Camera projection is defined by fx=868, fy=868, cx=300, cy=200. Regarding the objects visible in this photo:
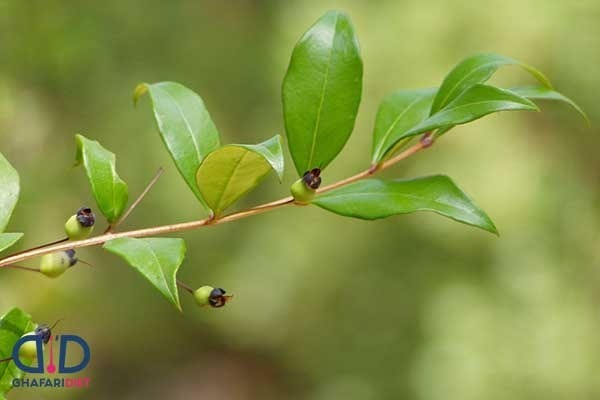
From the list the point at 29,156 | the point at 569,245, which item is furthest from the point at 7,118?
the point at 569,245

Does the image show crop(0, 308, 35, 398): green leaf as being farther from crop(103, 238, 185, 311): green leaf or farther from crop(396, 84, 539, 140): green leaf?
crop(396, 84, 539, 140): green leaf

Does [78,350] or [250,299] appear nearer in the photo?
[78,350]

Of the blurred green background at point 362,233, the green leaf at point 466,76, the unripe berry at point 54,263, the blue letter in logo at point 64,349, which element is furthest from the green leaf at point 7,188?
the blurred green background at point 362,233

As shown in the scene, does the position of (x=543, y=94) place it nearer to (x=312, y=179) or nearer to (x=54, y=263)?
(x=312, y=179)

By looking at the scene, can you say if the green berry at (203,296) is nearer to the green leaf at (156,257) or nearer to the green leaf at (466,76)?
the green leaf at (156,257)

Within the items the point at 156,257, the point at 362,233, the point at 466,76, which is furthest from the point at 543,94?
the point at 362,233

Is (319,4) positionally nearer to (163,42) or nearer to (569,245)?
(163,42)
